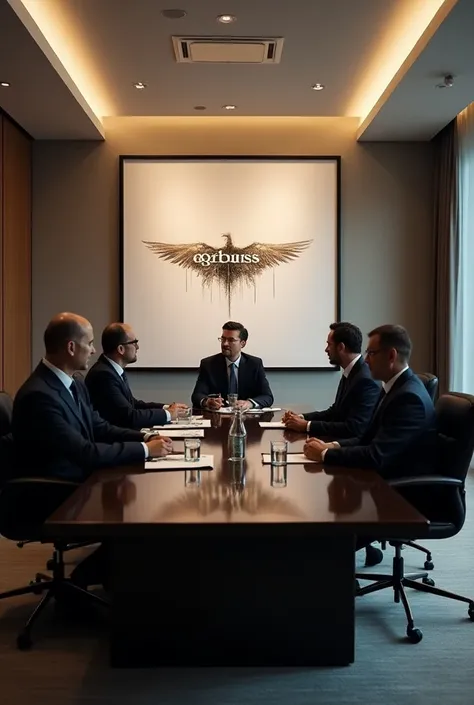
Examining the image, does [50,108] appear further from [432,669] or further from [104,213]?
[432,669]

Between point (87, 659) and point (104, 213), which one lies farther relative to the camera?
point (104, 213)

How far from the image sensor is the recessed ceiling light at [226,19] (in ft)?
15.0

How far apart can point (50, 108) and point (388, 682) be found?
5080 millimetres

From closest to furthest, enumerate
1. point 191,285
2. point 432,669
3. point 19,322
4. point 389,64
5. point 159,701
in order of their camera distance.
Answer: point 159,701 → point 432,669 → point 389,64 → point 19,322 → point 191,285

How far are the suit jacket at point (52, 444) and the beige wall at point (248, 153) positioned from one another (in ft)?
13.0

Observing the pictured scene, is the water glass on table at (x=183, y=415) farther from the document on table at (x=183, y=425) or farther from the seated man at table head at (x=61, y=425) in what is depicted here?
the seated man at table head at (x=61, y=425)

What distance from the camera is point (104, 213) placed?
275 inches

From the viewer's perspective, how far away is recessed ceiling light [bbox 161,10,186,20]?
4.52 m

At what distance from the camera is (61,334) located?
3217 mm

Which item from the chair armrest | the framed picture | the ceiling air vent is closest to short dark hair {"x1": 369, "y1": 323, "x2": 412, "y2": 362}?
the chair armrest

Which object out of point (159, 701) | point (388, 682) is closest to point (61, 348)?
point (159, 701)

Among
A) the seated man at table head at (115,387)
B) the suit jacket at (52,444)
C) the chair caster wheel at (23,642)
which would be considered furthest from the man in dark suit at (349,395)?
the chair caster wheel at (23,642)

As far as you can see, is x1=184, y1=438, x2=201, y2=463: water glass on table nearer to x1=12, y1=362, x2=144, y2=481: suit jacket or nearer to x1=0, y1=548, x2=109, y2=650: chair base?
x1=12, y1=362, x2=144, y2=481: suit jacket

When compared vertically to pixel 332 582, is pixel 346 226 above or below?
above
